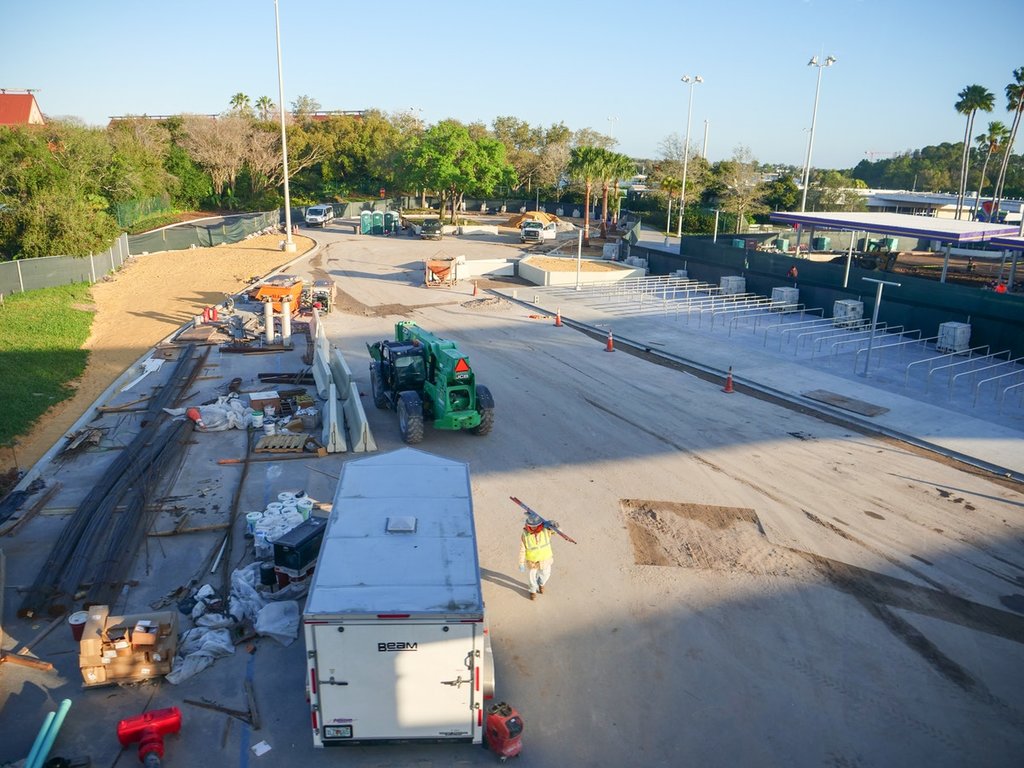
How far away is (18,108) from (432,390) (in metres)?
80.6

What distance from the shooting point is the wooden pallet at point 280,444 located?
606 inches

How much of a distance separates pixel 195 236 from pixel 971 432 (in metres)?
43.0

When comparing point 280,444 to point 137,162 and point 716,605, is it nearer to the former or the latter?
point 716,605

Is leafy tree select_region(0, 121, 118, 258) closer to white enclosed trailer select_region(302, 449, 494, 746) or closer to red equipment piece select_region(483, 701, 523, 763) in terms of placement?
white enclosed trailer select_region(302, 449, 494, 746)

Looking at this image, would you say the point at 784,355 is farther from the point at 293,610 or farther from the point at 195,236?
the point at 195,236

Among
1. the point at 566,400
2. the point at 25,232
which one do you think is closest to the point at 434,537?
the point at 566,400

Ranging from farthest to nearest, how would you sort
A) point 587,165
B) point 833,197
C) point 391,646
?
point 833,197, point 587,165, point 391,646

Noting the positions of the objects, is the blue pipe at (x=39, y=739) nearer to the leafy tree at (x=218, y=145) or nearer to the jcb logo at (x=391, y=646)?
the jcb logo at (x=391, y=646)

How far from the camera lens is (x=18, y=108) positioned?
243 ft

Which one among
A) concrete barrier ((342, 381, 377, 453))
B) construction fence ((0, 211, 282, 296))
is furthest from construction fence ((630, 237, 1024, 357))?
construction fence ((0, 211, 282, 296))

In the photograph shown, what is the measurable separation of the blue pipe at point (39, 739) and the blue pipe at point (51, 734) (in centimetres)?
3

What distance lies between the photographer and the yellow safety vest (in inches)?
397

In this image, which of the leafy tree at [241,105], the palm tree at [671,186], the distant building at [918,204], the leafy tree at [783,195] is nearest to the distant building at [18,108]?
the leafy tree at [241,105]

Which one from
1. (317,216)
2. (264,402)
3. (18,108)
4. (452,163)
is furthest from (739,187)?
(18,108)
